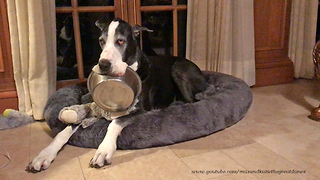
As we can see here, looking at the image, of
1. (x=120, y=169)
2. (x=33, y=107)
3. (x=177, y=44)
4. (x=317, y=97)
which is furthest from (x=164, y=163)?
(x=317, y=97)

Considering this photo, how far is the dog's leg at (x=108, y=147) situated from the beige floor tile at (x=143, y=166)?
1.3 inches

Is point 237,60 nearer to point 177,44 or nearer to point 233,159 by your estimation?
point 177,44

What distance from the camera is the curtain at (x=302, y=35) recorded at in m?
2.93

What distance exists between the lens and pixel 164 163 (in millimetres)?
1484

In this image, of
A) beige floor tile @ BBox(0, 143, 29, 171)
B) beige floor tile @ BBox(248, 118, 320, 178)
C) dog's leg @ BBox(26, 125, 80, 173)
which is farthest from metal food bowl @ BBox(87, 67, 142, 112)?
beige floor tile @ BBox(248, 118, 320, 178)

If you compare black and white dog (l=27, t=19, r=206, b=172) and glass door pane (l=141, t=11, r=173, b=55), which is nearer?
black and white dog (l=27, t=19, r=206, b=172)

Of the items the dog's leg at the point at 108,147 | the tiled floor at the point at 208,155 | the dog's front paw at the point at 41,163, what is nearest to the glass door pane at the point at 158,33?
the tiled floor at the point at 208,155

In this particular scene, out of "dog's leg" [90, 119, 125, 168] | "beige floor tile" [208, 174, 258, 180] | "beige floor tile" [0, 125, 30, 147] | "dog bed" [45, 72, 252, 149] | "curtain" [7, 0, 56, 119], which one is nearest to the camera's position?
"beige floor tile" [208, 174, 258, 180]

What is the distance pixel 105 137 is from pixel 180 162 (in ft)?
1.39

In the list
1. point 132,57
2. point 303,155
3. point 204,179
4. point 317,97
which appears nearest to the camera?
point 204,179

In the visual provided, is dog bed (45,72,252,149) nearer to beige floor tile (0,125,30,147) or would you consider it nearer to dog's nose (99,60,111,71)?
beige floor tile (0,125,30,147)

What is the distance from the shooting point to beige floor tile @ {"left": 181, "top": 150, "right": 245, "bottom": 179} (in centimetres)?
138

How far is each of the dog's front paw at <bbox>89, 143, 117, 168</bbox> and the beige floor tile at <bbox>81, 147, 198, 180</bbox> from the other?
0.02 metres

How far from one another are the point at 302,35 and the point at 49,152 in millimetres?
2692
